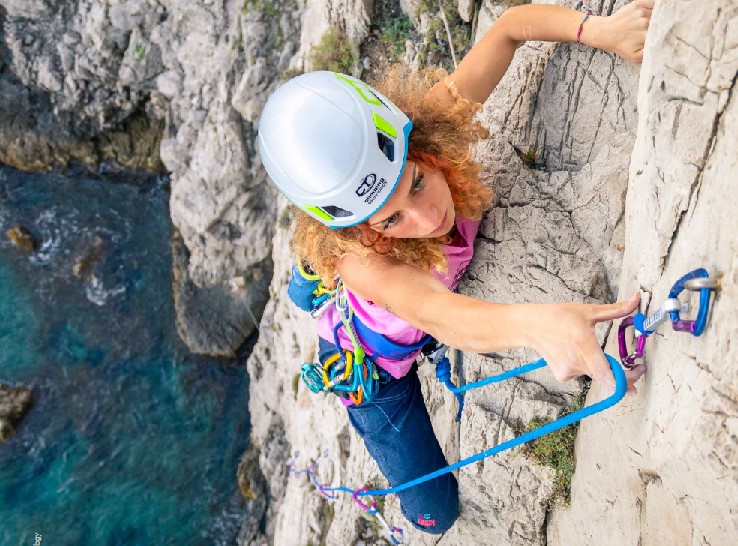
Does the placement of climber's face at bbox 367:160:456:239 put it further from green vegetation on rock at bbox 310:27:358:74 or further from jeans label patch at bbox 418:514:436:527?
green vegetation on rock at bbox 310:27:358:74

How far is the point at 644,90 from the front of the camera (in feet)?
7.39

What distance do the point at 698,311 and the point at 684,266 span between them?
0.24m

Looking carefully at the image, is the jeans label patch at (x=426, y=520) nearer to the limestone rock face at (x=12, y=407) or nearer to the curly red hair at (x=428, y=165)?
the curly red hair at (x=428, y=165)

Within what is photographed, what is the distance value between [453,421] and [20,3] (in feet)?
28.1

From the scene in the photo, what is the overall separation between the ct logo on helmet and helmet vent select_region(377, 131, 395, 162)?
0.56 feet

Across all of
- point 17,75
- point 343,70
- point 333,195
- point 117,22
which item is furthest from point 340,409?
point 17,75

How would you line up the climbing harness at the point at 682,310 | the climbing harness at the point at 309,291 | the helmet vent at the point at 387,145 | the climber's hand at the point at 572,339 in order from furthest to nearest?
the climbing harness at the point at 309,291 → the helmet vent at the point at 387,145 → the climber's hand at the point at 572,339 → the climbing harness at the point at 682,310

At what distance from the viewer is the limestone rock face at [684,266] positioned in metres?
1.68

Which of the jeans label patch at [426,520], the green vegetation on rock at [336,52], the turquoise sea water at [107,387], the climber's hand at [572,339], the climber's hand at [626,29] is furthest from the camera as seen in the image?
the turquoise sea water at [107,387]

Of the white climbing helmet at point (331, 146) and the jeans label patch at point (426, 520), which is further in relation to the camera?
the jeans label patch at point (426, 520)

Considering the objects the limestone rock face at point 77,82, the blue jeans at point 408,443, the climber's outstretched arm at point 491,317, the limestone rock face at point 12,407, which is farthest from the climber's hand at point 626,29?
the limestone rock face at point 12,407

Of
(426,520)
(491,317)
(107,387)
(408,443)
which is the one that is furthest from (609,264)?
(107,387)

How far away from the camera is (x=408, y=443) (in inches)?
158

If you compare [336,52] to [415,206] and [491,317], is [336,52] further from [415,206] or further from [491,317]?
[491,317]
